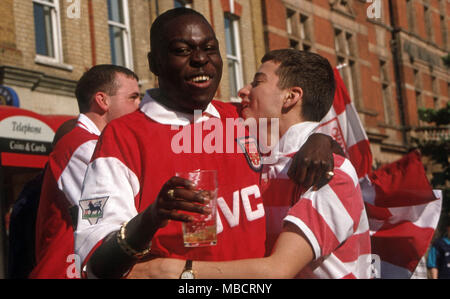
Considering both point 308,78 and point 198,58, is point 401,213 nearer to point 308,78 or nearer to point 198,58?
point 308,78

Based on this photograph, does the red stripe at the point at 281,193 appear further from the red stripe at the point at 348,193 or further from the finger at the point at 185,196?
the finger at the point at 185,196

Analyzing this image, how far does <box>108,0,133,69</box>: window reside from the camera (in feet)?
41.2

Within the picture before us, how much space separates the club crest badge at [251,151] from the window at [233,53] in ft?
38.2

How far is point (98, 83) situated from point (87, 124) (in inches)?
10.6

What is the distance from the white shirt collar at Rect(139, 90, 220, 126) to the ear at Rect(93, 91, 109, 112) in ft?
4.52

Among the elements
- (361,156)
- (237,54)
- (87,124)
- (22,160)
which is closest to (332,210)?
(87,124)

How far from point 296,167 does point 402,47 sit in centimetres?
2370

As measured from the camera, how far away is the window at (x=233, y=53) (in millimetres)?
14672

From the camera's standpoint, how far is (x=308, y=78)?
2.60 meters

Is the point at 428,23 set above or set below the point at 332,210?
above

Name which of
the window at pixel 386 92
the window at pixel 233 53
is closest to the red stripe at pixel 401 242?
the window at pixel 233 53

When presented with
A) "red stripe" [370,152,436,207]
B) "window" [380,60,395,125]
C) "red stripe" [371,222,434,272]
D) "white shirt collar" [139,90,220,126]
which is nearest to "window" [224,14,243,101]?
"red stripe" [370,152,436,207]
